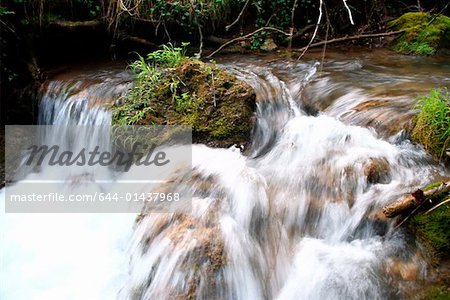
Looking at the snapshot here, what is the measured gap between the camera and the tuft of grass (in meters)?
3.34

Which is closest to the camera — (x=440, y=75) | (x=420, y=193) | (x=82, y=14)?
(x=420, y=193)

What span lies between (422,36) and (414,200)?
5.36 metres

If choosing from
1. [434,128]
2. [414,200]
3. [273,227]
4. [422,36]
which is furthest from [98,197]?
[422,36]

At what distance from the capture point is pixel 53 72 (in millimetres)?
6004

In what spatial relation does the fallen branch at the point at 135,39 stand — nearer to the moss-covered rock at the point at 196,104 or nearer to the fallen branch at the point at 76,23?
the fallen branch at the point at 76,23

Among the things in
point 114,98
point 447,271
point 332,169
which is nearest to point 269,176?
point 332,169

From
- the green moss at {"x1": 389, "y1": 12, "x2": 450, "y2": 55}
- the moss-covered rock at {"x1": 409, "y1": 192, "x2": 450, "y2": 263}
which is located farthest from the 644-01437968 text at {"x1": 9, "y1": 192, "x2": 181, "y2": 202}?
the green moss at {"x1": 389, "y1": 12, "x2": 450, "y2": 55}

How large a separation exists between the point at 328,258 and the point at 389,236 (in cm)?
46

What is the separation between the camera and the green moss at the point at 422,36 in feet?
22.4

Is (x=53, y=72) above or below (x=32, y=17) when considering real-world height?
below

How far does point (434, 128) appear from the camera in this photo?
11.2 ft

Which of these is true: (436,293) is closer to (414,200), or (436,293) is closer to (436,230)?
(436,230)

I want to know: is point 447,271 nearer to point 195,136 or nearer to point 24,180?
point 195,136

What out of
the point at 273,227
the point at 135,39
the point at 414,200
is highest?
the point at 135,39
